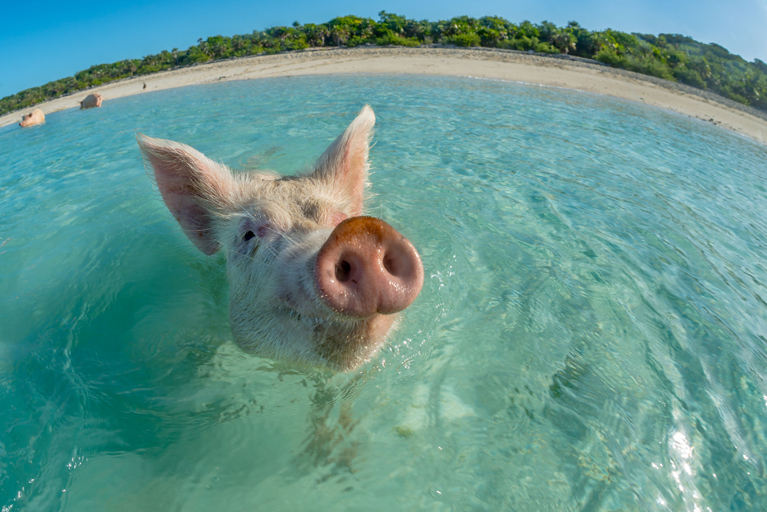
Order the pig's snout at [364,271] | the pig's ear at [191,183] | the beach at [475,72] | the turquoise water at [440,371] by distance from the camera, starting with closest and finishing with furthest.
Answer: the pig's snout at [364,271]
the turquoise water at [440,371]
the pig's ear at [191,183]
the beach at [475,72]

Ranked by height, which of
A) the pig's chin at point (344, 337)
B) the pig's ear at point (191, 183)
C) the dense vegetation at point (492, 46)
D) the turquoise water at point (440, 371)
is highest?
the dense vegetation at point (492, 46)

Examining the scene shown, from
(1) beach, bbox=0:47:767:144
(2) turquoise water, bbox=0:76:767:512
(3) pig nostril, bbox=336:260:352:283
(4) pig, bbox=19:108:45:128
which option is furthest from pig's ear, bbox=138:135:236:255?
(4) pig, bbox=19:108:45:128

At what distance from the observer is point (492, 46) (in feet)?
97.8

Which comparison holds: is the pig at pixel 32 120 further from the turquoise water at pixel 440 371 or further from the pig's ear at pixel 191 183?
the pig's ear at pixel 191 183

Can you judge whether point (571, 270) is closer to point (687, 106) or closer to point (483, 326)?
point (483, 326)

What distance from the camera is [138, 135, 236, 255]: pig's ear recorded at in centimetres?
275

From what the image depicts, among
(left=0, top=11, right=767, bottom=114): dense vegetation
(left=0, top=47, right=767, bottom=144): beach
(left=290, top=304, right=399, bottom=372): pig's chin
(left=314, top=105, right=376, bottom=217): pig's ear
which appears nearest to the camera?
(left=290, top=304, right=399, bottom=372): pig's chin

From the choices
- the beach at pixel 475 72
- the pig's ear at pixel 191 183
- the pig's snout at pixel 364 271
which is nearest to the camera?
the pig's snout at pixel 364 271

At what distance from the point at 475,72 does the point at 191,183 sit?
70.6 ft

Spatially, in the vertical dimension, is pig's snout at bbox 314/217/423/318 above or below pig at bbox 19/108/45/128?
above

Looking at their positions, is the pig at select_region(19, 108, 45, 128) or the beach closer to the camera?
the beach

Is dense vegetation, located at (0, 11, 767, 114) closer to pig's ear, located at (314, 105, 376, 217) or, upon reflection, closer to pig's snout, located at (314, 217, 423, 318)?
pig's ear, located at (314, 105, 376, 217)

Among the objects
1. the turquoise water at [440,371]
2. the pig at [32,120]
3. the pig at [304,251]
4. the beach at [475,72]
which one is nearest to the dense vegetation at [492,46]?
the beach at [475,72]

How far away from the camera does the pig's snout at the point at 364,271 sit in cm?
147
